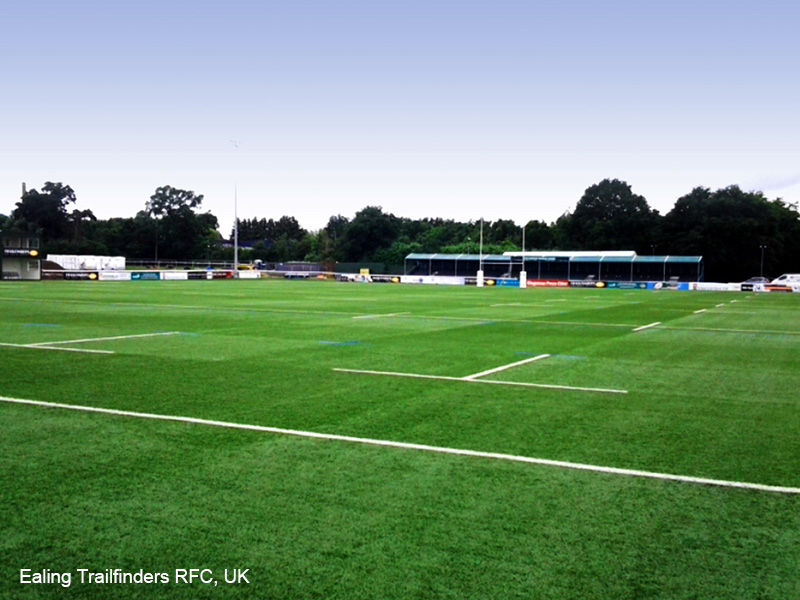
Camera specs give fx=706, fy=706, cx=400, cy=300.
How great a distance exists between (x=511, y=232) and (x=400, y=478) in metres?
131

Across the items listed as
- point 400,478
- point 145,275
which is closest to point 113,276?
point 145,275

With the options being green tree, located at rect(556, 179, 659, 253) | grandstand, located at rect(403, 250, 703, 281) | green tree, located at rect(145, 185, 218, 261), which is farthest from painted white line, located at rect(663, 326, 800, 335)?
green tree, located at rect(145, 185, 218, 261)

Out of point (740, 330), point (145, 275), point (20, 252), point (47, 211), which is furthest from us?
point (47, 211)

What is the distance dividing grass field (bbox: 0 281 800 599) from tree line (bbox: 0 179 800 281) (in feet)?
296

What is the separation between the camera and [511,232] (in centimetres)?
13412

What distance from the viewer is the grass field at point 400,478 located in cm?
383

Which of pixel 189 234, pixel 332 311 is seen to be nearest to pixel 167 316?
pixel 332 311

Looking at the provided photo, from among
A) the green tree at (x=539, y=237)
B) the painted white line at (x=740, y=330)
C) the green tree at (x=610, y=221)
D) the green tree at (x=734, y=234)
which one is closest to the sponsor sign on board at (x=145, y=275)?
the painted white line at (x=740, y=330)

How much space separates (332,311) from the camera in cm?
2658

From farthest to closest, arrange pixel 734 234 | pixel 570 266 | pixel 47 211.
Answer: pixel 47 211, pixel 734 234, pixel 570 266

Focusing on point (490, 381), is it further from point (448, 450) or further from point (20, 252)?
point (20, 252)

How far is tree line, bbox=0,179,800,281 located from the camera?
3733 inches

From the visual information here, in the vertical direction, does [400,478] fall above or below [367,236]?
below

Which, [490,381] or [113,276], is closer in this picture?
[490,381]
